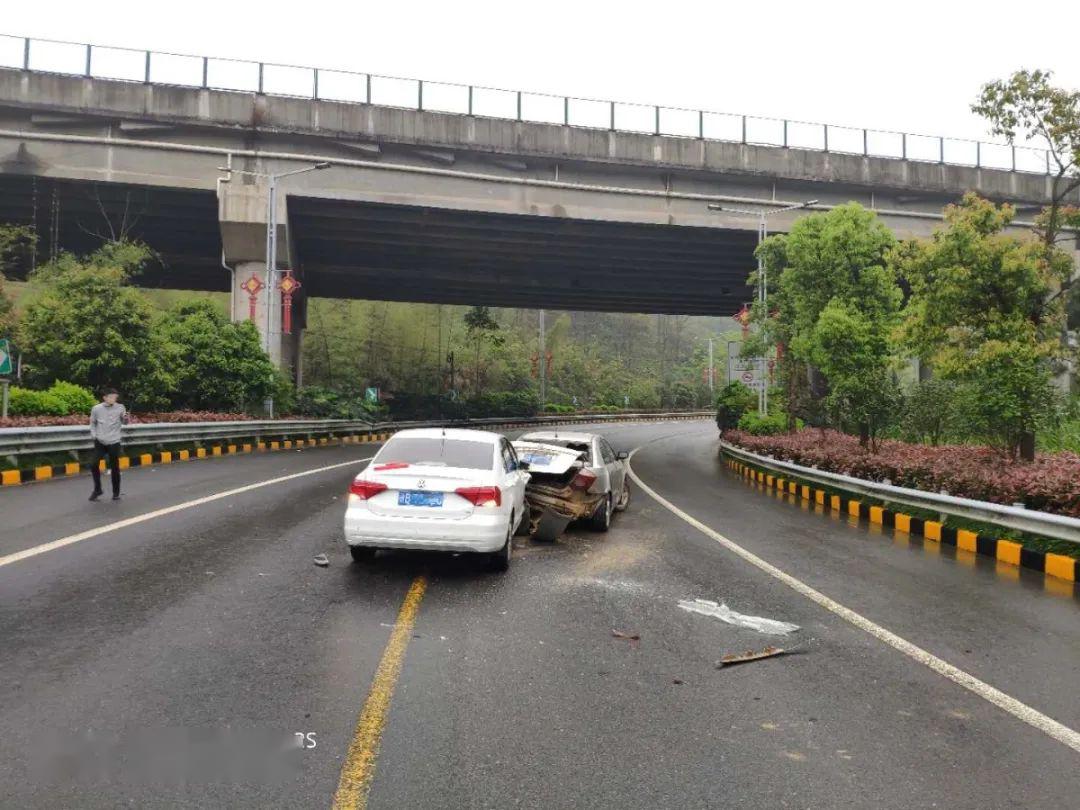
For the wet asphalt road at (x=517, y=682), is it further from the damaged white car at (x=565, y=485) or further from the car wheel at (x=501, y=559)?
the damaged white car at (x=565, y=485)

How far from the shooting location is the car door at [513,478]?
801cm

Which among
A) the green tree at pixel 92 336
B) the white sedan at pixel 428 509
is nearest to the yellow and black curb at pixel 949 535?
the white sedan at pixel 428 509

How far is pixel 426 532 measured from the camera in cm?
723

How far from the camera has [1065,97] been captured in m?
13.4

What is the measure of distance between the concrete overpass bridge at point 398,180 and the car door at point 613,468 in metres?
19.1

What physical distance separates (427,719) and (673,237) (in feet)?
99.7

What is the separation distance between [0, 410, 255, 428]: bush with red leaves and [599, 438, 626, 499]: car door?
12022mm

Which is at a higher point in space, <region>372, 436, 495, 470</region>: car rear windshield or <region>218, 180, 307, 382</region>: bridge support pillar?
<region>218, 180, 307, 382</region>: bridge support pillar

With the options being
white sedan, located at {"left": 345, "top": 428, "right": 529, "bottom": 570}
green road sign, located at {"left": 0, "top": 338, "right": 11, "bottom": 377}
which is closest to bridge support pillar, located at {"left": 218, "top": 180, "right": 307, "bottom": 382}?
green road sign, located at {"left": 0, "top": 338, "right": 11, "bottom": 377}

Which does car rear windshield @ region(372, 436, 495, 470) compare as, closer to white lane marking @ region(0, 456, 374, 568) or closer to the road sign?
white lane marking @ region(0, 456, 374, 568)

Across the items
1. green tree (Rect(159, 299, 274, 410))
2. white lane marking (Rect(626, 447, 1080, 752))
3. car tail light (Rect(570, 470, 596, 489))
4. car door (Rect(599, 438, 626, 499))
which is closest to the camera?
white lane marking (Rect(626, 447, 1080, 752))

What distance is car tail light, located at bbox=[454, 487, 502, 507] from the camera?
7.26 metres

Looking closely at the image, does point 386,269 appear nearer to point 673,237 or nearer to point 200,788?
point 673,237

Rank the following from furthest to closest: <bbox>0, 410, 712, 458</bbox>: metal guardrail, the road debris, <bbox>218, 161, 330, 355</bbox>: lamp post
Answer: <bbox>218, 161, 330, 355</bbox>: lamp post → <bbox>0, 410, 712, 458</bbox>: metal guardrail → the road debris
